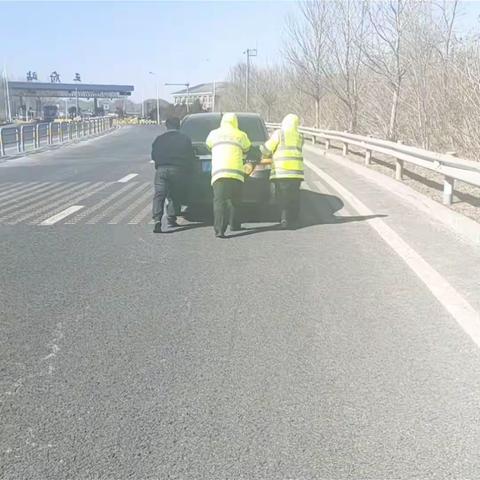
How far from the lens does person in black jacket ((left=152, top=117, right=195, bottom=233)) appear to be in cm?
845

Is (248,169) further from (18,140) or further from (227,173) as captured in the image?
(18,140)

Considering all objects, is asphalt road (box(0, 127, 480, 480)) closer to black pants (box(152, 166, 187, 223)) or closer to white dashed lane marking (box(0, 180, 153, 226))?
black pants (box(152, 166, 187, 223))

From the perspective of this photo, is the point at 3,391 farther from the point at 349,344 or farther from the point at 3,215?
the point at 3,215

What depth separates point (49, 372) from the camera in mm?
3877

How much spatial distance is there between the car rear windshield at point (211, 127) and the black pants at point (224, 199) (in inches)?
71.2

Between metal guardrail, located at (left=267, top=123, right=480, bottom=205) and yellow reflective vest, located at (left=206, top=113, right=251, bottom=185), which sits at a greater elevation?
yellow reflective vest, located at (left=206, top=113, right=251, bottom=185)

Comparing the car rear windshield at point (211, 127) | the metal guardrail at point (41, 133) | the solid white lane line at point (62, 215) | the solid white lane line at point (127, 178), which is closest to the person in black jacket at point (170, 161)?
the car rear windshield at point (211, 127)

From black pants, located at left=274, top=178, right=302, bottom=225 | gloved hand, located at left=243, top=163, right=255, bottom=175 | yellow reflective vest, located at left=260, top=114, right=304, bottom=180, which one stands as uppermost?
yellow reflective vest, located at left=260, top=114, right=304, bottom=180

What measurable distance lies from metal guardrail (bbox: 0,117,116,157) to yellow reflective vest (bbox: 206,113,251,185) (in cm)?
1782

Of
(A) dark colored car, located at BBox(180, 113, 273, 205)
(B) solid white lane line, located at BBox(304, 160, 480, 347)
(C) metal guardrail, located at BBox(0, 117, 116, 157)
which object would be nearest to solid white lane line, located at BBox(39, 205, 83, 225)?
(A) dark colored car, located at BBox(180, 113, 273, 205)

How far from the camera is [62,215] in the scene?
9938 millimetres

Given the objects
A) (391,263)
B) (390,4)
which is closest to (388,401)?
(391,263)

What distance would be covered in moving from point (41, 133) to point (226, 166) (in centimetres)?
2915

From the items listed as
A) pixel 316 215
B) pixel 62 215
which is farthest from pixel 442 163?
pixel 62 215
